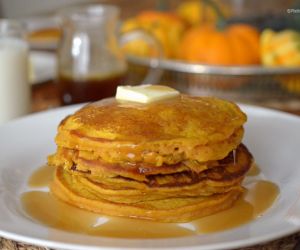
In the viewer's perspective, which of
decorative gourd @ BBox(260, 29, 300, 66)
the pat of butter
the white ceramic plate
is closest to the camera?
the white ceramic plate

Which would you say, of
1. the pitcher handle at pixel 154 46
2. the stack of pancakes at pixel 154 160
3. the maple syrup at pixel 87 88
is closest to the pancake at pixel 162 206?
the stack of pancakes at pixel 154 160

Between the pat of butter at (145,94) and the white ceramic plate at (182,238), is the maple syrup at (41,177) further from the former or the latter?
the pat of butter at (145,94)

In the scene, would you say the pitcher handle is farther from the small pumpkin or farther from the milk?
the milk

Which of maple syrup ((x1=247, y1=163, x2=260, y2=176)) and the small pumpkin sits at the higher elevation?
the small pumpkin

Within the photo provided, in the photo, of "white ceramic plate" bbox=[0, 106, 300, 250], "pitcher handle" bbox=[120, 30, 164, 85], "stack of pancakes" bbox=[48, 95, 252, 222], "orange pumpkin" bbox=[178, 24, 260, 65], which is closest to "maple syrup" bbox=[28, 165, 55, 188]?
"white ceramic plate" bbox=[0, 106, 300, 250]

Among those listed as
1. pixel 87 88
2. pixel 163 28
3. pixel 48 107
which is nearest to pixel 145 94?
pixel 87 88
